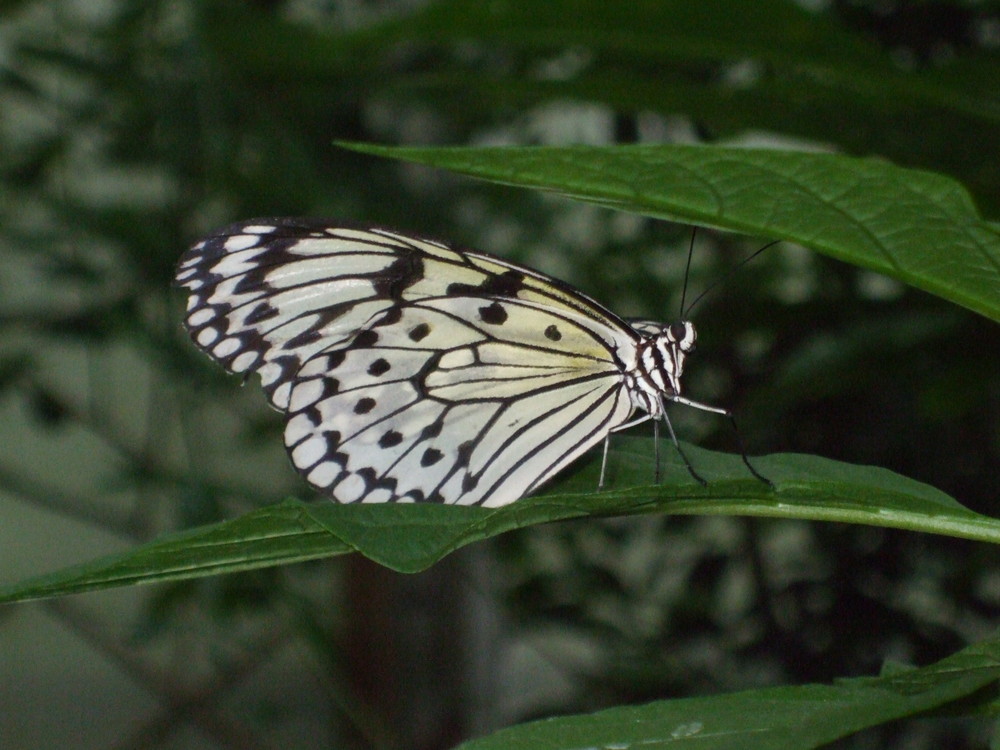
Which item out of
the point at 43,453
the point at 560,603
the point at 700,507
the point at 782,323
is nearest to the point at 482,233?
the point at 560,603

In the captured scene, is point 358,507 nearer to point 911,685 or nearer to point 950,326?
point 911,685

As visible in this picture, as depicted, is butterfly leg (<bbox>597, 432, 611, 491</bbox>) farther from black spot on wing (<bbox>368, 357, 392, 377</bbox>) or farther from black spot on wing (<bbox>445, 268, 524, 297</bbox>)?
black spot on wing (<bbox>368, 357, 392, 377</bbox>)

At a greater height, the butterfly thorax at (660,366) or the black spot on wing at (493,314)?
the black spot on wing at (493,314)

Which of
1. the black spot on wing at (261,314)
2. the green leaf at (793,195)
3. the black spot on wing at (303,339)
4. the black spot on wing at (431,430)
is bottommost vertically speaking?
the black spot on wing at (431,430)

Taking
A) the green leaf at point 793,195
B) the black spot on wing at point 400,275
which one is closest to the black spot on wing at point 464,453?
the black spot on wing at point 400,275

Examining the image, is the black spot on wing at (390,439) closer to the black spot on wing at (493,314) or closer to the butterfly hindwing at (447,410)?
the butterfly hindwing at (447,410)

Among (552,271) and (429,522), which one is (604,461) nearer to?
(429,522)
